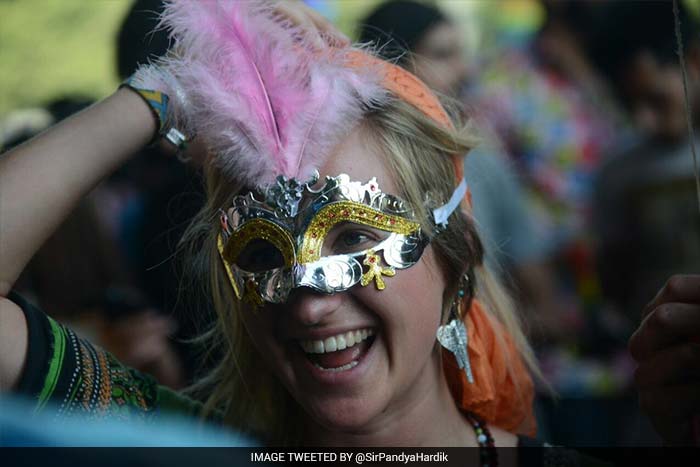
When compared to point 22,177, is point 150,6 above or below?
above

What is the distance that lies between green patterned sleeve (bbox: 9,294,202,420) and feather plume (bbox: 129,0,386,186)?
50 centimetres

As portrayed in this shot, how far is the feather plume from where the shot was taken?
1740 millimetres

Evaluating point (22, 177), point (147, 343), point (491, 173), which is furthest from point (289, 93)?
point (491, 173)

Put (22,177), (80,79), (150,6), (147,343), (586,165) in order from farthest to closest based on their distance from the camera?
(80,79) → (586,165) → (147,343) → (150,6) → (22,177)

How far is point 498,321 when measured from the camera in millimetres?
2188

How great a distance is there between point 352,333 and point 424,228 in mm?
271

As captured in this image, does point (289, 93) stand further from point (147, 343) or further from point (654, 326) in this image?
point (147, 343)

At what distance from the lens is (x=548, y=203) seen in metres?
4.53

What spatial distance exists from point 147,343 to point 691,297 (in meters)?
1.76

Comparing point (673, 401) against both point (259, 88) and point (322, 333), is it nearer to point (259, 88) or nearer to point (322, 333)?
point (322, 333)

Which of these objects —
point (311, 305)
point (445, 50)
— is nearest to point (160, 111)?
point (311, 305)

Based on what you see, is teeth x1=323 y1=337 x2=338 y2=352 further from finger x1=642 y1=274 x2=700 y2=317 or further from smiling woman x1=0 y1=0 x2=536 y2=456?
finger x1=642 y1=274 x2=700 y2=317

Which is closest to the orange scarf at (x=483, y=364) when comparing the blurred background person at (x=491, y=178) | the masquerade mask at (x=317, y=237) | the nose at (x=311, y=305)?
the masquerade mask at (x=317, y=237)

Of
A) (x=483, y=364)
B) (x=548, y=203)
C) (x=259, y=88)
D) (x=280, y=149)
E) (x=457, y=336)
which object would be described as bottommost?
(x=548, y=203)
